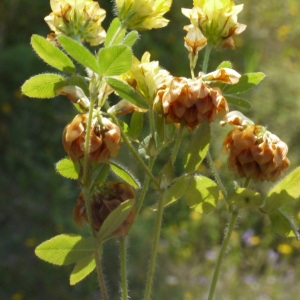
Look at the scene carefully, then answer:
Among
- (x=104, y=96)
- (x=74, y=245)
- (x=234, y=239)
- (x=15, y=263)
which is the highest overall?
(x=104, y=96)

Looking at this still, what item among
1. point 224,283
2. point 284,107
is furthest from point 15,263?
point 284,107

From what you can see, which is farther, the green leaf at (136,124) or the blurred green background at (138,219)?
the blurred green background at (138,219)

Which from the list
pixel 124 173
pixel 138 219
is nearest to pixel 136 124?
pixel 124 173

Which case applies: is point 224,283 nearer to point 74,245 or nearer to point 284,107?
point 284,107

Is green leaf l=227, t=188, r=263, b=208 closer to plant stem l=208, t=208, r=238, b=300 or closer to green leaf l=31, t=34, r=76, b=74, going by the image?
plant stem l=208, t=208, r=238, b=300

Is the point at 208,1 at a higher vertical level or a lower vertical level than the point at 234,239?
Result: higher

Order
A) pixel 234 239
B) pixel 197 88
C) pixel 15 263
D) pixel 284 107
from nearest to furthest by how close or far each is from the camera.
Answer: pixel 197 88
pixel 15 263
pixel 234 239
pixel 284 107

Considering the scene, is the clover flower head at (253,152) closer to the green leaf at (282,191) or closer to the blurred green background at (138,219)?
the green leaf at (282,191)

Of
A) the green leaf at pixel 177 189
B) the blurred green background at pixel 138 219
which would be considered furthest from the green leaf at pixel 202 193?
the blurred green background at pixel 138 219
